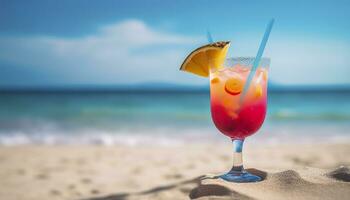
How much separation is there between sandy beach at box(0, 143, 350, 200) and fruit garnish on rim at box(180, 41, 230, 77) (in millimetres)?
468

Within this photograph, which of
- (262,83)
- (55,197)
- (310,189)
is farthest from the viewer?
(55,197)

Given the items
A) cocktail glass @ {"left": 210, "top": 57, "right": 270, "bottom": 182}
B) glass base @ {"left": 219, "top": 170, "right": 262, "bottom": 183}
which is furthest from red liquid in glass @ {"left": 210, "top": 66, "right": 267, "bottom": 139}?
glass base @ {"left": 219, "top": 170, "right": 262, "bottom": 183}

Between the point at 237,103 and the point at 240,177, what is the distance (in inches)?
12.1

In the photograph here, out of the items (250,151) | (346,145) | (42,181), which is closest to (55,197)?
(42,181)

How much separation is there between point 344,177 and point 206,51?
2.47 feet

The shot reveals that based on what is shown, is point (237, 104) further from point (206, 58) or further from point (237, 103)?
point (206, 58)

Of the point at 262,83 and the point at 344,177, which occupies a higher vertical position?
the point at 262,83

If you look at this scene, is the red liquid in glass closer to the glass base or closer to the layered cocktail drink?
the layered cocktail drink

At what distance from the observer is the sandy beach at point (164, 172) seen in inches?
71.1

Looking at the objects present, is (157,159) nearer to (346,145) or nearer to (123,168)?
(123,168)

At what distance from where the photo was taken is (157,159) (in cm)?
629

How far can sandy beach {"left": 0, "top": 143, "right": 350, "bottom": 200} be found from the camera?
180 cm

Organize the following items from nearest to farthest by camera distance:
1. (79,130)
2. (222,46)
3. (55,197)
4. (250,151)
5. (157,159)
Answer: (222,46), (55,197), (157,159), (250,151), (79,130)

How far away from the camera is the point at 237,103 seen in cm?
199
